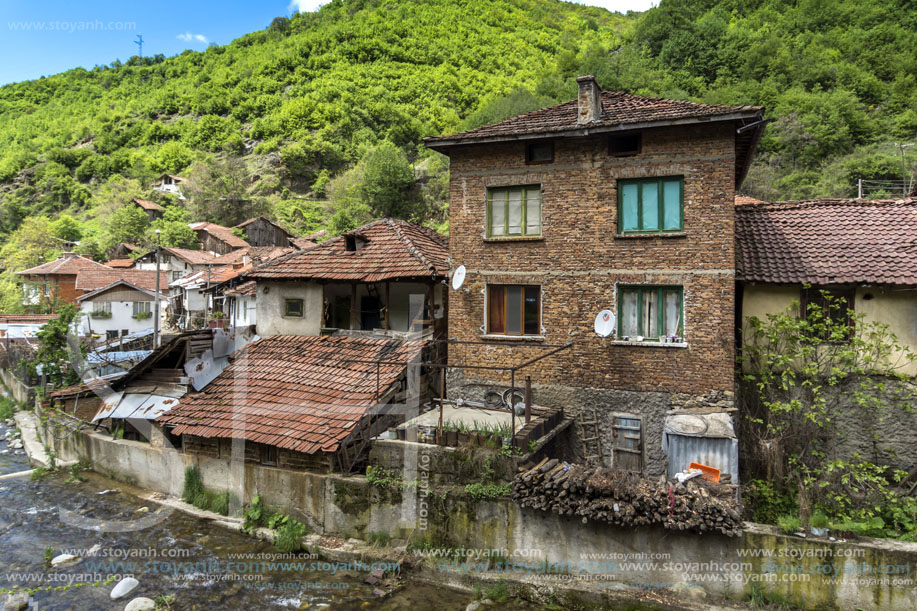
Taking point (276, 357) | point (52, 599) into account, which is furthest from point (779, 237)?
point (52, 599)

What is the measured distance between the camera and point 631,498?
8836 mm

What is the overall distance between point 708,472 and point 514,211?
7.72 meters

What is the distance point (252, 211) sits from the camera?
57.5 metres

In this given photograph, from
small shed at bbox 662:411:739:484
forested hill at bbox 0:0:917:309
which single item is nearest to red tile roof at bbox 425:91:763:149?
small shed at bbox 662:411:739:484

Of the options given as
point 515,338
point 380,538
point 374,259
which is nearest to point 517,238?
point 515,338

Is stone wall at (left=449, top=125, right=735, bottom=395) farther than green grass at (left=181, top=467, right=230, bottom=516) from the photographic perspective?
No

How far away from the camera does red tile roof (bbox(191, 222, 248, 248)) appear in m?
47.8

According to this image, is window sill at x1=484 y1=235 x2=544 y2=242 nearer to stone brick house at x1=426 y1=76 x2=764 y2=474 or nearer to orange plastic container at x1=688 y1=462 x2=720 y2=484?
stone brick house at x1=426 y1=76 x2=764 y2=474

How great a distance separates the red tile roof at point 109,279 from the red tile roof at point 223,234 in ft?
29.5

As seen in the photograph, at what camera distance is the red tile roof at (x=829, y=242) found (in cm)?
1117

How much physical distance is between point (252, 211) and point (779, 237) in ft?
185

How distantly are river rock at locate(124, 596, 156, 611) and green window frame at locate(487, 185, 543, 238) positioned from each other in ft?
35.9

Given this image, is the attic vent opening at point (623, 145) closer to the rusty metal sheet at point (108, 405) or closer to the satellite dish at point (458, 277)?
the satellite dish at point (458, 277)

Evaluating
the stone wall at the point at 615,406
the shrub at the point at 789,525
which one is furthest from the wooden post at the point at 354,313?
the shrub at the point at 789,525
